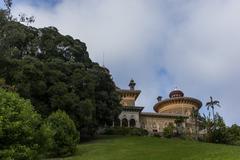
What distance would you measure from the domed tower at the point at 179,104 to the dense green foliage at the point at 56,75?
30918mm

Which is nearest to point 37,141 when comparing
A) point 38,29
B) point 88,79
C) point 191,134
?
point 88,79

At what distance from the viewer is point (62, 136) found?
35781 mm

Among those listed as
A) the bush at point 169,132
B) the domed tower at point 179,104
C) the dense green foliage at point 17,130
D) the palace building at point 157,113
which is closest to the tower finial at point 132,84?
the palace building at point 157,113

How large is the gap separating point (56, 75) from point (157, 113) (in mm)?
30468

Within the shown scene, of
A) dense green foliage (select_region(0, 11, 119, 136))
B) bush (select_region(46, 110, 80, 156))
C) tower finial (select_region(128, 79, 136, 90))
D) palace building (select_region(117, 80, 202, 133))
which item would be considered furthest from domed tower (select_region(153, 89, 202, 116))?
bush (select_region(46, 110, 80, 156))

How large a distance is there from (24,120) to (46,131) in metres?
2.87

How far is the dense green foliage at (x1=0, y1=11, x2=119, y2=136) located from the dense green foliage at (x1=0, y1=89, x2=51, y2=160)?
63.5 feet

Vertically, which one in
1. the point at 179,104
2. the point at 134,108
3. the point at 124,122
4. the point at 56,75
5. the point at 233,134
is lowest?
the point at 233,134

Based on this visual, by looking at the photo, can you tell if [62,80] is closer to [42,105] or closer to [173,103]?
[42,105]

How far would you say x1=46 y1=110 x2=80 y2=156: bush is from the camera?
1382 inches

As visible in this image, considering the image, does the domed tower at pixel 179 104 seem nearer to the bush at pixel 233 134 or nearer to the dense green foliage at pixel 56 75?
the bush at pixel 233 134

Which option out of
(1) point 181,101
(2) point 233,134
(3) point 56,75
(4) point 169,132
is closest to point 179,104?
(1) point 181,101

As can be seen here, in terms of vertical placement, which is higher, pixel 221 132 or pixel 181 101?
pixel 181 101

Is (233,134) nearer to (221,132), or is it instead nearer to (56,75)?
(221,132)
